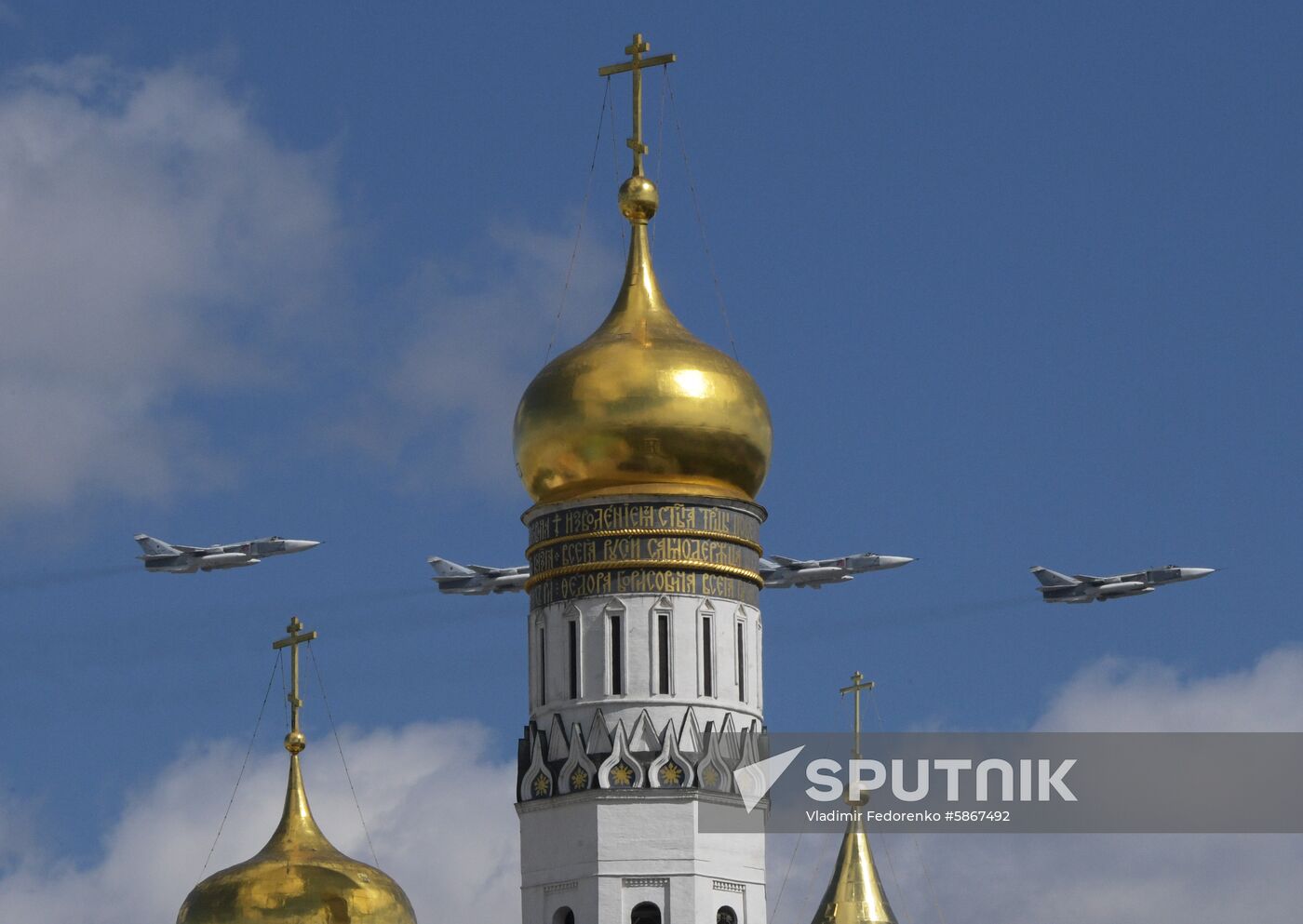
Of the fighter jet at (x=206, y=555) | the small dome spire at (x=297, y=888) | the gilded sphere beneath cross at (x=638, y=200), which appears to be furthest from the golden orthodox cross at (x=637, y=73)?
the fighter jet at (x=206, y=555)

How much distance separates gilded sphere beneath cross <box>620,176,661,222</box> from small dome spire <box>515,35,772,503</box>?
176cm

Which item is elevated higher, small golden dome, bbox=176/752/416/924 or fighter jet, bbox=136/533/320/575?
fighter jet, bbox=136/533/320/575

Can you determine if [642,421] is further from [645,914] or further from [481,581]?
[481,581]

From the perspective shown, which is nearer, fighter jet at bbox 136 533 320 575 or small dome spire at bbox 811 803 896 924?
small dome spire at bbox 811 803 896 924

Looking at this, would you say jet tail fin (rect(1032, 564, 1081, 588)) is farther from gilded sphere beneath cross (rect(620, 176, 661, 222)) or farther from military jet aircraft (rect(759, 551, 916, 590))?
gilded sphere beneath cross (rect(620, 176, 661, 222))

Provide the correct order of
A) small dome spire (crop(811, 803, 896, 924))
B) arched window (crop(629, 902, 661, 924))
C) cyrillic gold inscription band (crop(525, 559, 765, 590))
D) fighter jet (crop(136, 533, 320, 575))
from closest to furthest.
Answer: arched window (crop(629, 902, 661, 924))
cyrillic gold inscription band (crop(525, 559, 765, 590))
small dome spire (crop(811, 803, 896, 924))
fighter jet (crop(136, 533, 320, 575))

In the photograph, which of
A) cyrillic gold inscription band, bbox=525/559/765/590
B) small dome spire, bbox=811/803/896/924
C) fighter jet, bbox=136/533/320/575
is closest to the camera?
cyrillic gold inscription band, bbox=525/559/765/590

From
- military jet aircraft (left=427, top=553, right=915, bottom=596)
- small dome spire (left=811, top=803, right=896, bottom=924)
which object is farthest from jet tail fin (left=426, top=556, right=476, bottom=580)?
small dome spire (left=811, top=803, right=896, bottom=924)

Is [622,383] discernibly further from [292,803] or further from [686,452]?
[292,803]

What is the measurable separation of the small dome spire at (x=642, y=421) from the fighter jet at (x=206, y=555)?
44468 mm

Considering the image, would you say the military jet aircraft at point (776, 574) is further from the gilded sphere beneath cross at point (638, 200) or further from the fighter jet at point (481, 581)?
the gilded sphere beneath cross at point (638, 200)

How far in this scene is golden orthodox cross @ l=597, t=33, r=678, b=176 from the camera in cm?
5488

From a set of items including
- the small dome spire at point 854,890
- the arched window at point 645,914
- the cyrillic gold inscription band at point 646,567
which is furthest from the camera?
the small dome spire at point 854,890

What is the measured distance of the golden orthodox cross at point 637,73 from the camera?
54875mm
